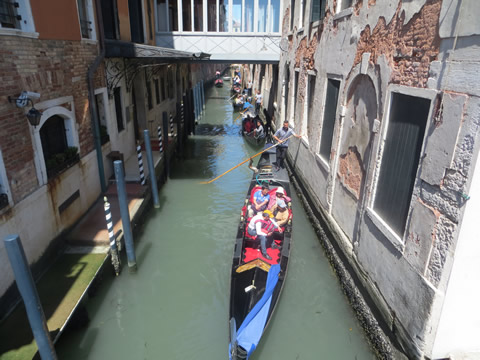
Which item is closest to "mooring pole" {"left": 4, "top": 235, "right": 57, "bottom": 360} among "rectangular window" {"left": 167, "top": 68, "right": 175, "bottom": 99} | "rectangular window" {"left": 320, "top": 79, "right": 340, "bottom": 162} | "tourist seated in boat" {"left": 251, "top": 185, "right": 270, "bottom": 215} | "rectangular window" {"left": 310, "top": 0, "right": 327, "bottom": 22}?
"tourist seated in boat" {"left": 251, "top": 185, "right": 270, "bottom": 215}

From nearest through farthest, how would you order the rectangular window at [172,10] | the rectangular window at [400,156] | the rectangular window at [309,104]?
the rectangular window at [400,156], the rectangular window at [309,104], the rectangular window at [172,10]

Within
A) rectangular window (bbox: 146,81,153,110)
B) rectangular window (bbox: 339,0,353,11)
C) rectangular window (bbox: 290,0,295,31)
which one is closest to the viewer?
rectangular window (bbox: 339,0,353,11)

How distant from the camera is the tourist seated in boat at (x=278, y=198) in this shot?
5.75 metres

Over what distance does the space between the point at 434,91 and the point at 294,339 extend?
10.8 feet

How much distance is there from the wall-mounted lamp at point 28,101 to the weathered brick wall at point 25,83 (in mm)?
72

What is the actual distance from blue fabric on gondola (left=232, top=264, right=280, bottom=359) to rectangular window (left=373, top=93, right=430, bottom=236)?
67.1 inches

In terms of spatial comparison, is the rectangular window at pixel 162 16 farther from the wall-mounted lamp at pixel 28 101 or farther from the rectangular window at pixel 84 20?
the wall-mounted lamp at pixel 28 101

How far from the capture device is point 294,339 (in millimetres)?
4250

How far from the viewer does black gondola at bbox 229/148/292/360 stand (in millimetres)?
3598

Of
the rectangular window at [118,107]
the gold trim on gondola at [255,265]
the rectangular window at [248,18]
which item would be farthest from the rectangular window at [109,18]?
the gold trim on gondola at [255,265]

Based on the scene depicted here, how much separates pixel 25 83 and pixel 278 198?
13.4ft

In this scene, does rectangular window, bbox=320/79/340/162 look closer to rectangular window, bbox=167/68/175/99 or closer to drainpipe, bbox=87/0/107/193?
drainpipe, bbox=87/0/107/193

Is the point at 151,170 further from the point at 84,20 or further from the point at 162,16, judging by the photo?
the point at 162,16

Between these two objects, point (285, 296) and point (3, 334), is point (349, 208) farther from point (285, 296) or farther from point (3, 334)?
point (3, 334)
